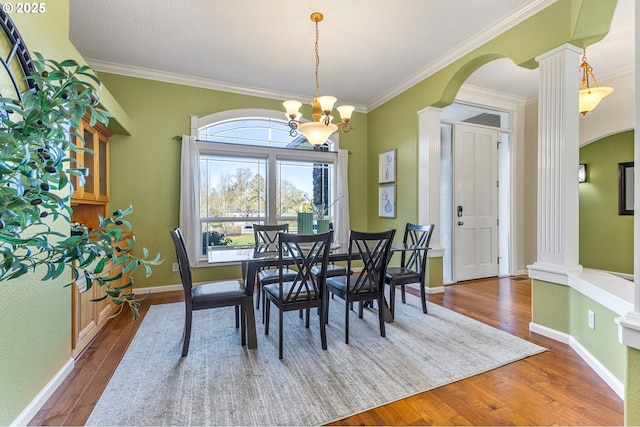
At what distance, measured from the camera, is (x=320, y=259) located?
2414 mm

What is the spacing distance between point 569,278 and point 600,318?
0.39 metres

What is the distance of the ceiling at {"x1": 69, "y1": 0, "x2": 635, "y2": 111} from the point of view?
275cm

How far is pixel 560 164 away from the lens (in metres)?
2.46

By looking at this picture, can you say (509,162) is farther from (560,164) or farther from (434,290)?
(560,164)

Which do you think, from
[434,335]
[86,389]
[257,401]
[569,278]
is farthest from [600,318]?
[86,389]

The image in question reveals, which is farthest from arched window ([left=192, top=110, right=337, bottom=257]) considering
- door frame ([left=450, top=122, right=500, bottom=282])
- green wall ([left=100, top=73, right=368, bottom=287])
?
door frame ([left=450, top=122, right=500, bottom=282])

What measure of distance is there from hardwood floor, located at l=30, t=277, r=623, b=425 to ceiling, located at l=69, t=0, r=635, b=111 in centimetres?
295

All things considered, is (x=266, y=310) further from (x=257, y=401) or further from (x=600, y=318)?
(x=600, y=318)

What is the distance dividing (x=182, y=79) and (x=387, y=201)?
3.46 m

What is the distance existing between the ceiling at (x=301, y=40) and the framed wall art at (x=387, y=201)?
1.46 metres

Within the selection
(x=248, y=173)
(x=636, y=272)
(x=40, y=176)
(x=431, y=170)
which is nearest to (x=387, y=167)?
(x=431, y=170)

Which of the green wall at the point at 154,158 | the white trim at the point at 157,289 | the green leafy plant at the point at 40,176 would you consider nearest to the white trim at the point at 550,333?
the green leafy plant at the point at 40,176

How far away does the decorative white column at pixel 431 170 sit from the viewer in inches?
157

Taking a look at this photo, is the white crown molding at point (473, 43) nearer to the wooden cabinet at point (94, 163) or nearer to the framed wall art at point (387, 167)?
the framed wall art at point (387, 167)
